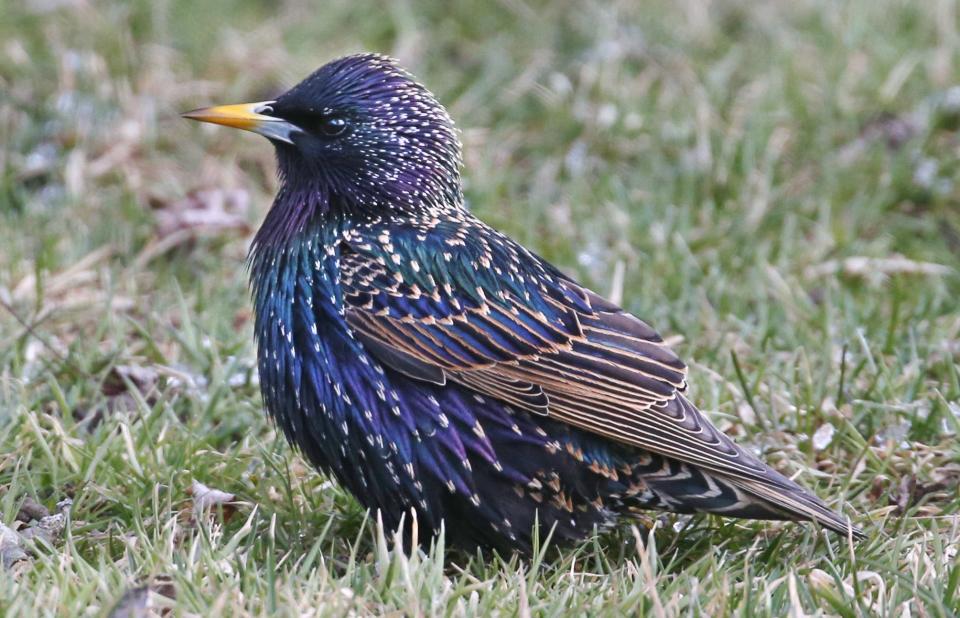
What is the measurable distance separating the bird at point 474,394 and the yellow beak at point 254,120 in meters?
0.07

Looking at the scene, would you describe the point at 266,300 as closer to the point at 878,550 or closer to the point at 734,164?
the point at 878,550

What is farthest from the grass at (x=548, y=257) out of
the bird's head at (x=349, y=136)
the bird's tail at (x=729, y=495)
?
the bird's head at (x=349, y=136)

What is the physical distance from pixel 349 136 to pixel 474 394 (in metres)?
0.84

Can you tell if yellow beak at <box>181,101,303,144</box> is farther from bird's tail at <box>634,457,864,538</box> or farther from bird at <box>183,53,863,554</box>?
bird's tail at <box>634,457,864,538</box>

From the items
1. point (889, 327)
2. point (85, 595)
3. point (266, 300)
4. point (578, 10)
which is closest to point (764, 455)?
point (889, 327)

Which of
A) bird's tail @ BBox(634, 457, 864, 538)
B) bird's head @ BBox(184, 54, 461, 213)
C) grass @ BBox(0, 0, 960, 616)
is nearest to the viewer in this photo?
grass @ BBox(0, 0, 960, 616)

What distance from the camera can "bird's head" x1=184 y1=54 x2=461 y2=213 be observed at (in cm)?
409

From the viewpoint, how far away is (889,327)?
493 centimetres

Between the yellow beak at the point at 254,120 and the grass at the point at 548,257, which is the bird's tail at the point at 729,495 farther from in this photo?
the yellow beak at the point at 254,120

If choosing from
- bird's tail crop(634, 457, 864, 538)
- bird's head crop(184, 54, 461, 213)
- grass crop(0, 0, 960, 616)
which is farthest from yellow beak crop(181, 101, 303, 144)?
bird's tail crop(634, 457, 864, 538)

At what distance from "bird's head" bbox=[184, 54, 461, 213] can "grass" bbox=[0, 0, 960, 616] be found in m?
0.78

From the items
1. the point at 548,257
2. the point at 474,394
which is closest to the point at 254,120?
the point at 474,394

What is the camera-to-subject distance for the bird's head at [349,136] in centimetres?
409

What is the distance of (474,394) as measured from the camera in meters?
3.78
